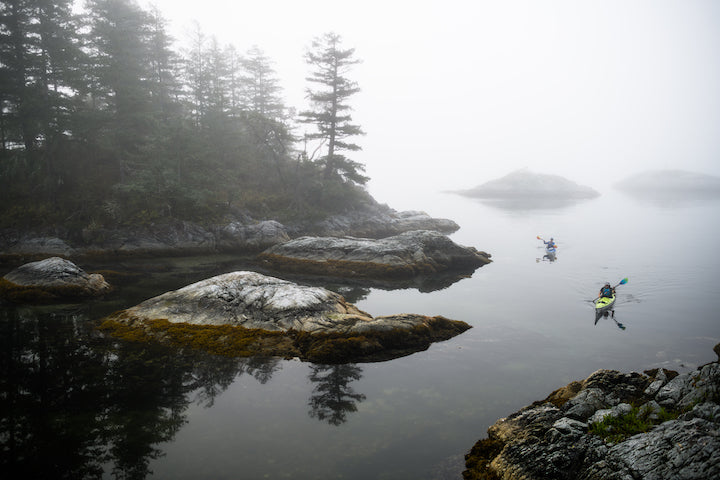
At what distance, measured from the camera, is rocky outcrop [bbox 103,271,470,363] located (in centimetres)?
1195

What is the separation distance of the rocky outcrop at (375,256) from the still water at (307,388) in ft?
11.6

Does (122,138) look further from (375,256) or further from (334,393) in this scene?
(334,393)

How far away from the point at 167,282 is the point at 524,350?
17.9m

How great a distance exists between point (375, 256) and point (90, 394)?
16859mm

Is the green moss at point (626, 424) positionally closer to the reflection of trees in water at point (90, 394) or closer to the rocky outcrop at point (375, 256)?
the reflection of trees in water at point (90, 394)

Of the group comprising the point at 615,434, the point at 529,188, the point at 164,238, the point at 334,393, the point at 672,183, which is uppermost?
the point at 672,183

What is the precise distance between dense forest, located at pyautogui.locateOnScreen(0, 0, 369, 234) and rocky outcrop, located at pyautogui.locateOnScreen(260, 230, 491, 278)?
8779 mm

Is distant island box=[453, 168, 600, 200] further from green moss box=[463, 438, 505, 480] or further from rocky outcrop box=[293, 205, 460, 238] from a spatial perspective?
green moss box=[463, 438, 505, 480]

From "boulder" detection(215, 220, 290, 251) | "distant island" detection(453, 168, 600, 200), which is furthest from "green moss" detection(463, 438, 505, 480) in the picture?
"distant island" detection(453, 168, 600, 200)

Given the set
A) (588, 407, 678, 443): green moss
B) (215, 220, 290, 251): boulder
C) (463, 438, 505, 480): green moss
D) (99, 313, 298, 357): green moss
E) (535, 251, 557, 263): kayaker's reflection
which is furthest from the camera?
(535, 251, 557, 263): kayaker's reflection

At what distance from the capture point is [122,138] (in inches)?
1092

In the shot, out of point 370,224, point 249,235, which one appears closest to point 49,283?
point 249,235

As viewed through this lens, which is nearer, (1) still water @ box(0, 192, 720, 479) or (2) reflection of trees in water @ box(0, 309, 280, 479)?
(2) reflection of trees in water @ box(0, 309, 280, 479)

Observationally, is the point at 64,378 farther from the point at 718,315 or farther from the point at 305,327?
the point at 718,315
